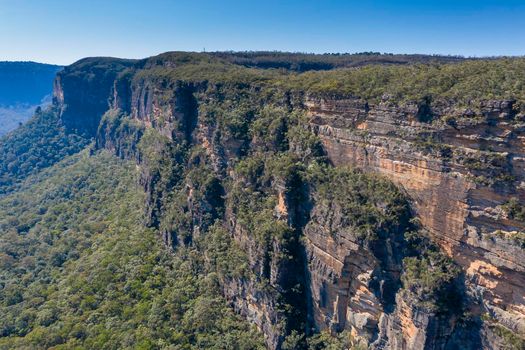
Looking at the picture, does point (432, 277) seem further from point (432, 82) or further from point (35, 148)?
point (35, 148)

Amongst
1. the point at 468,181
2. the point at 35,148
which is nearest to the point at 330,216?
the point at 468,181

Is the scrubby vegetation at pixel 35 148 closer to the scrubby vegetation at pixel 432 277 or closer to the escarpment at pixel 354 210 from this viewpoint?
the escarpment at pixel 354 210

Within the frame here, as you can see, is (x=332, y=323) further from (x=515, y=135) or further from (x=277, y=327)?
(x=515, y=135)

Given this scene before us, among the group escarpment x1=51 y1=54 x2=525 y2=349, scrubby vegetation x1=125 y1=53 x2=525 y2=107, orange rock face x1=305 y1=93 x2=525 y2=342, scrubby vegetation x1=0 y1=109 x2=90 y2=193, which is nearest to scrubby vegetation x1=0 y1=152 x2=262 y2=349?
escarpment x1=51 y1=54 x2=525 y2=349

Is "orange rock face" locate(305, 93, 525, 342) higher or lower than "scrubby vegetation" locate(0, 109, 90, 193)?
higher

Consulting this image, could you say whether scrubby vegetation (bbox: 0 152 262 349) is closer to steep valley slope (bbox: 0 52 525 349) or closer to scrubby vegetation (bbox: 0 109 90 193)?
steep valley slope (bbox: 0 52 525 349)

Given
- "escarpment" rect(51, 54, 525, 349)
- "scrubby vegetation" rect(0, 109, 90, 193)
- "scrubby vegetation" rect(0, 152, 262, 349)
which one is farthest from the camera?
"scrubby vegetation" rect(0, 109, 90, 193)

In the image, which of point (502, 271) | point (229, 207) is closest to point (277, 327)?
point (229, 207)
